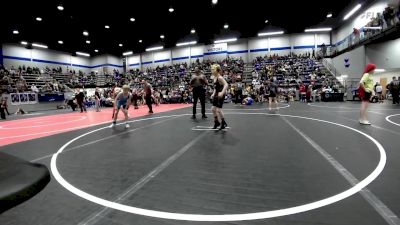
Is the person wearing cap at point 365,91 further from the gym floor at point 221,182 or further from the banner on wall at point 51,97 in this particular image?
the banner on wall at point 51,97

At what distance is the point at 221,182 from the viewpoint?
9.25ft

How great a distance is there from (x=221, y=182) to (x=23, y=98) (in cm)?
2290

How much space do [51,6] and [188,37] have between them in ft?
57.9

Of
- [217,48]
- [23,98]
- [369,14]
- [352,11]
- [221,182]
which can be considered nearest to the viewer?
[221,182]

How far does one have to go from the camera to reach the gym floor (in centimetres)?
205

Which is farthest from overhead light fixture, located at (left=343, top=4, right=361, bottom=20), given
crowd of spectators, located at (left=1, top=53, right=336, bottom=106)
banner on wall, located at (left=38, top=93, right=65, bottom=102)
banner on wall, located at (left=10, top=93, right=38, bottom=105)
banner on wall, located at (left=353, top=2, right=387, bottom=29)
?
banner on wall, located at (left=10, top=93, right=38, bottom=105)

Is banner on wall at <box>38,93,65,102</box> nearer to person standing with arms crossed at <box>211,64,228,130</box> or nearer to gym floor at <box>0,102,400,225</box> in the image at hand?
gym floor at <box>0,102,400,225</box>

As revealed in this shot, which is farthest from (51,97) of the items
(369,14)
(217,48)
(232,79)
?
(369,14)

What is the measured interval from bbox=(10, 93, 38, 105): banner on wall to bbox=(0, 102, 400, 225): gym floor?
1834cm

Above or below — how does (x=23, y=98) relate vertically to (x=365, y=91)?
above

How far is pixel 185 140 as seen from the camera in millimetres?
5172

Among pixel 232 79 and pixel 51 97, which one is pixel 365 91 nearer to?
pixel 232 79

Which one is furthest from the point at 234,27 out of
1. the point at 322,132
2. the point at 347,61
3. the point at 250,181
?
the point at 250,181

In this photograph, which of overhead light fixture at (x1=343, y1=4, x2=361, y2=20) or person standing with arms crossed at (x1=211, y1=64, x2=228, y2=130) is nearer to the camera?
person standing with arms crossed at (x1=211, y1=64, x2=228, y2=130)
